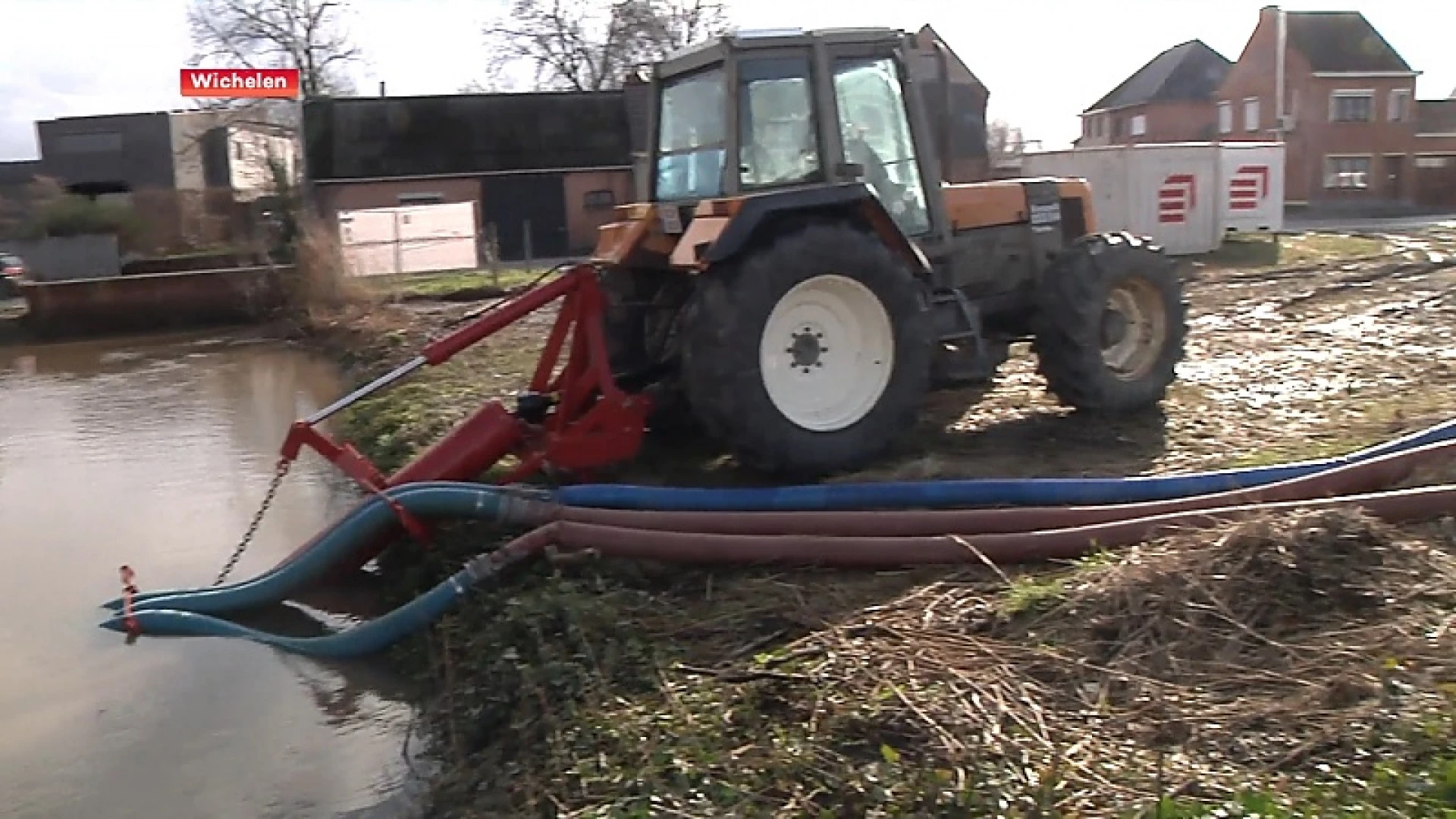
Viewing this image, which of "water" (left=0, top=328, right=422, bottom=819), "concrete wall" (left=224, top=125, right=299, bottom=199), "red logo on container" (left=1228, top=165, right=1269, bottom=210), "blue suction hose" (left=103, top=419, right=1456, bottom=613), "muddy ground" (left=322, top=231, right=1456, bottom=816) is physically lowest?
"water" (left=0, top=328, right=422, bottom=819)

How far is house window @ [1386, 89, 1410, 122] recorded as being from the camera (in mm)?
45875

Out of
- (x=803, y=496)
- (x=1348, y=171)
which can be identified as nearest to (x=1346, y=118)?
(x=1348, y=171)

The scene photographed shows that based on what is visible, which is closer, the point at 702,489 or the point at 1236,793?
the point at 1236,793

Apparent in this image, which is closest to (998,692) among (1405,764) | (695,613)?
(1405,764)

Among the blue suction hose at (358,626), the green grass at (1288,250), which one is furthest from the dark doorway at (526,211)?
the blue suction hose at (358,626)

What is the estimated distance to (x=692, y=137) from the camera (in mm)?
7242

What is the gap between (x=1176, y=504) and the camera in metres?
5.46

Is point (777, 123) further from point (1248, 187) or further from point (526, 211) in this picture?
point (526, 211)

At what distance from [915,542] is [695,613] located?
917 millimetres

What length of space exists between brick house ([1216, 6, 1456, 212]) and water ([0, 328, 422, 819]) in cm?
4122

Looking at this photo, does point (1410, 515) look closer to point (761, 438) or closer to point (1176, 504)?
point (1176, 504)

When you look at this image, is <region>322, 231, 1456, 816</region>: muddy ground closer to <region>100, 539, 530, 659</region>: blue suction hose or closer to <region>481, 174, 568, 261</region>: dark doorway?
<region>100, 539, 530, 659</region>: blue suction hose

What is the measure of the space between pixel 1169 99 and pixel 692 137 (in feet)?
184
